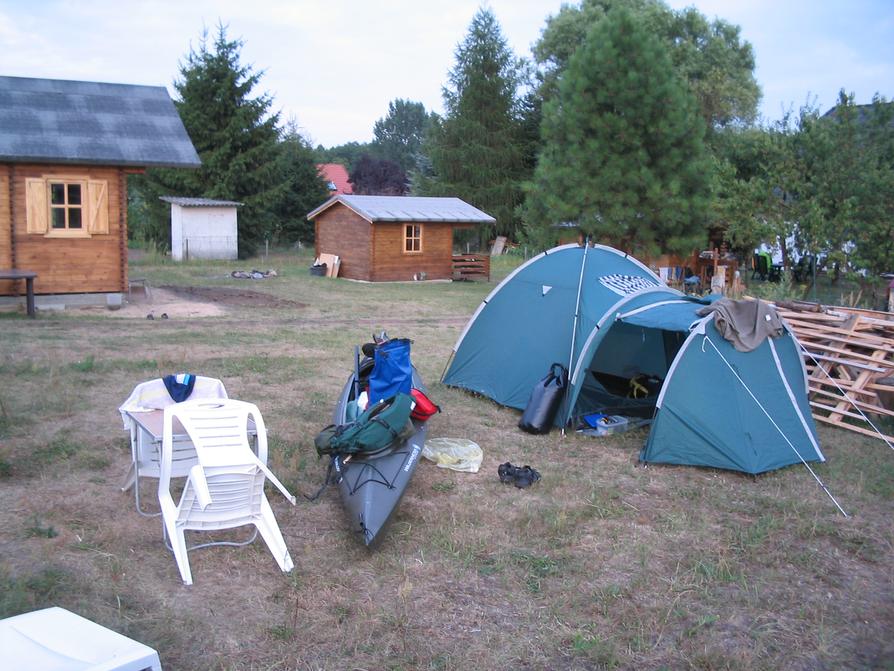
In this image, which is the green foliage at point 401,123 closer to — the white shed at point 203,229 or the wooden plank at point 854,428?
the white shed at point 203,229

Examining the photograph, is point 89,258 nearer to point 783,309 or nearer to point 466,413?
point 466,413

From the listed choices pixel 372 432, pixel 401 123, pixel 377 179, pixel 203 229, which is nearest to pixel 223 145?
pixel 203 229

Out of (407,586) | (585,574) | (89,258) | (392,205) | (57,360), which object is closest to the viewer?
(407,586)

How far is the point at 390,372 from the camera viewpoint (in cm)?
664

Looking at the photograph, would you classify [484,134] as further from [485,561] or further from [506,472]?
[485,561]

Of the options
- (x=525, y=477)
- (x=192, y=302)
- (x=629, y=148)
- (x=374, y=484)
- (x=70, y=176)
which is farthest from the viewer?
(x=629, y=148)

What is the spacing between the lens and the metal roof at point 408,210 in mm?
22359

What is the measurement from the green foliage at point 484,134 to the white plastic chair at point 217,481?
103 feet

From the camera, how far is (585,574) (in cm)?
484

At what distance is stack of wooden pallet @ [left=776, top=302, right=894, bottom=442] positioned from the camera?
8.30 meters

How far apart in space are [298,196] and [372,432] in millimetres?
29032

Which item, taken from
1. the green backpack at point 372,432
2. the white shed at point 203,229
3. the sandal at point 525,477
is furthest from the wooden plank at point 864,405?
the white shed at point 203,229

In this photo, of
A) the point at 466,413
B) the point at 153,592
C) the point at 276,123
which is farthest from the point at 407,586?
the point at 276,123

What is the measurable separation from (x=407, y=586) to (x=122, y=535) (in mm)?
1860
